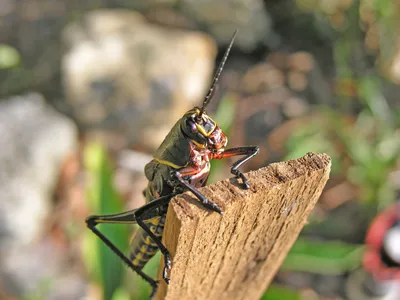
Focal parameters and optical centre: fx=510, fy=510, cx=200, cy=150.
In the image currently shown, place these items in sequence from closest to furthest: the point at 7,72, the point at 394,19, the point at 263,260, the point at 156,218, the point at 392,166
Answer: the point at 263,260 → the point at 156,218 → the point at 392,166 → the point at 394,19 → the point at 7,72

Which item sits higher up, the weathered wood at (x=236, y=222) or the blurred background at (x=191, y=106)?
the weathered wood at (x=236, y=222)

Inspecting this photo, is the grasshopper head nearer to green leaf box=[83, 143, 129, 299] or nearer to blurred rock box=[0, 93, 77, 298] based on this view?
green leaf box=[83, 143, 129, 299]

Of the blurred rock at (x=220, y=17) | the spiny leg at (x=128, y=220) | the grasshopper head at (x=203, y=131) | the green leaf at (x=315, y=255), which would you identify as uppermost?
the grasshopper head at (x=203, y=131)

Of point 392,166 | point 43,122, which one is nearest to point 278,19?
point 392,166

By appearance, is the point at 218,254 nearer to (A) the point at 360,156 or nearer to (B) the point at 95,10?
(A) the point at 360,156

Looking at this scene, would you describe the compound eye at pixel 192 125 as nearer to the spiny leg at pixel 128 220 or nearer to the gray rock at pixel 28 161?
the spiny leg at pixel 128 220

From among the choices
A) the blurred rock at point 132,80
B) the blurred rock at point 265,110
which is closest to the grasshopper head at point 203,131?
the blurred rock at point 265,110

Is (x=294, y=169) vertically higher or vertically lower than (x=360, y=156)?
higher
